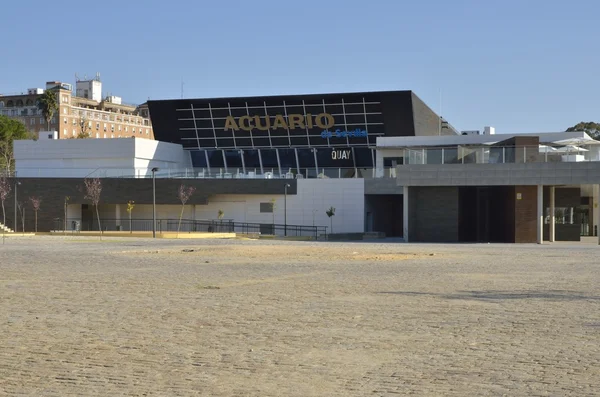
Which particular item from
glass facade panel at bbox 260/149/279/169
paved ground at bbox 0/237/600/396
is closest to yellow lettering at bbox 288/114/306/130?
glass facade panel at bbox 260/149/279/169

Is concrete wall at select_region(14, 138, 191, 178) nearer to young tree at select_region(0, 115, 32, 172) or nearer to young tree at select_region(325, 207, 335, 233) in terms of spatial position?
young tree at select_region(325, 207, 335, 233)

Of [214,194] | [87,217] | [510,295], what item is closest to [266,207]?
[214,194]

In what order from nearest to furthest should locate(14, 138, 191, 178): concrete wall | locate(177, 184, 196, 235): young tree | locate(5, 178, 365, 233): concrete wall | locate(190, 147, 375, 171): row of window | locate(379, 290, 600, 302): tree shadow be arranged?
1. locate(379, 290, 600, 302): tree shadow
2. locate(177, 184, 196, 235): young tree
3. locate(5, 178, 365, 233): concrete wall
4. locate(14, 138, 191, 178): concrete wall
5. locate(190, 147, 375, 171): row of window

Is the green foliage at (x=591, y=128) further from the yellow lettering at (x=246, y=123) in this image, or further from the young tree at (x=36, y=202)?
the young tree at (x=36, y=202)

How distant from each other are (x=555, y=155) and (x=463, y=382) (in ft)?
153

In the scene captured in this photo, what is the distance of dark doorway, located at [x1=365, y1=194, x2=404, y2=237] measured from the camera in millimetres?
72625

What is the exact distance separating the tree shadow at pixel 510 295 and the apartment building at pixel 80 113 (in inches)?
5497

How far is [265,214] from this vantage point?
239ft

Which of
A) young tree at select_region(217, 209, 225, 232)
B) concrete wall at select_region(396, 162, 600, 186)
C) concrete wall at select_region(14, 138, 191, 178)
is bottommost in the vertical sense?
young tree at select_region(217, 209, 225, 232)

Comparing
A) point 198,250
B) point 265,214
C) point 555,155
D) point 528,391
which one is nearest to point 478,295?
point 528,391

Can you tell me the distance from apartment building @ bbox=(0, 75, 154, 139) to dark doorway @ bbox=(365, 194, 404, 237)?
90.7m

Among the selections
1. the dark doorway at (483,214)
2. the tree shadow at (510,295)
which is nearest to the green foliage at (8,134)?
the dark doorway at (483,214)

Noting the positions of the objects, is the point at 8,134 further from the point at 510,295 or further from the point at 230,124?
the point at 510,295

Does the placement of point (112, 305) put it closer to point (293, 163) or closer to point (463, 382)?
point (463, 382)
